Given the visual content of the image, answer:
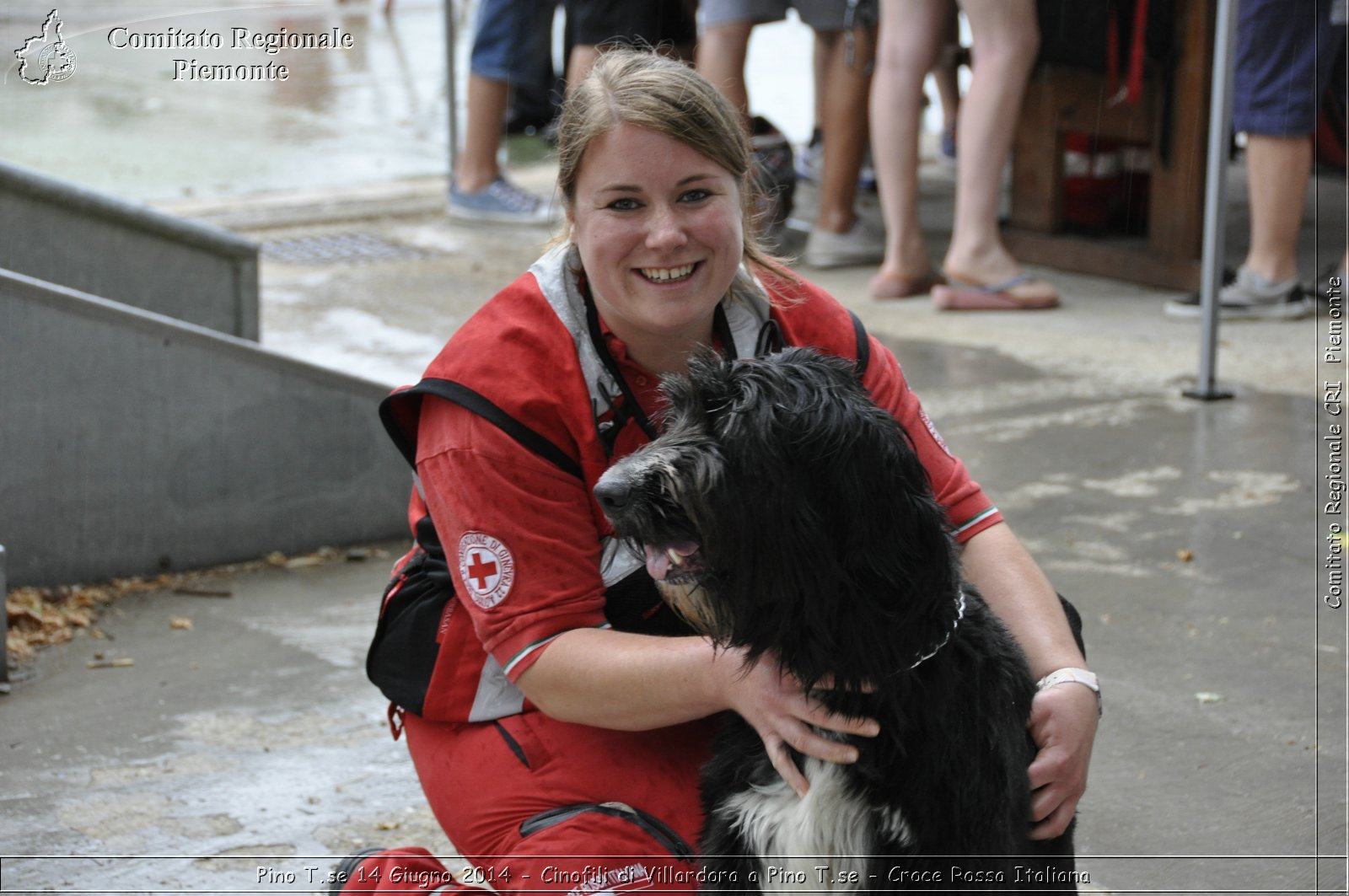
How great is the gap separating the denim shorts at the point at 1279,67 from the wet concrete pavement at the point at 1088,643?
34.2 inches

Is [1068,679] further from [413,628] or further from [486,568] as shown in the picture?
[413,628]

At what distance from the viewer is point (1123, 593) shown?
13.6 feet

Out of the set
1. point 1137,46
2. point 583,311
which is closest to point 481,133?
point 1137,46

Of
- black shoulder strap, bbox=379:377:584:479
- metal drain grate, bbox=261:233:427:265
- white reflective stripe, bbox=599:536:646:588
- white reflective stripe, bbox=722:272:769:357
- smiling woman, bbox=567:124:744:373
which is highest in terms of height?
smiling woman, bbox=567:124:744:373

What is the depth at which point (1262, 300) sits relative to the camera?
646 cm

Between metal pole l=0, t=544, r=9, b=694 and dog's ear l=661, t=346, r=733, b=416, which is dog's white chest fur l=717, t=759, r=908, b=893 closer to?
dog's ear l=661, t=346, r=733, b=416

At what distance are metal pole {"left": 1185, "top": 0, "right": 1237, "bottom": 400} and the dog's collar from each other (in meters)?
3.67

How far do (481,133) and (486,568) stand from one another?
6292 millimetres

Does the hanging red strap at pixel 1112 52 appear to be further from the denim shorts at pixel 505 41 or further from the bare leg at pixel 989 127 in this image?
the denim shorts at pixel 505 41

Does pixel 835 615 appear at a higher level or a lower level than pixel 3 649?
higher

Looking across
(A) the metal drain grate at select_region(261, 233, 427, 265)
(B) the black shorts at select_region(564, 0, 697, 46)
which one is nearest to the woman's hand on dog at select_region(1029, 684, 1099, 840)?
(B) the black shorts at select_region(564, 0, 697, 46)

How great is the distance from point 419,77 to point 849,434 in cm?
1196

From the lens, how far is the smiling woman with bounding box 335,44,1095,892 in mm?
2447

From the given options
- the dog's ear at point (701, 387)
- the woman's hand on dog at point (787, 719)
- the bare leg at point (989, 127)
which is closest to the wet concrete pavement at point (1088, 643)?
the bare leg at point (989, 127)
